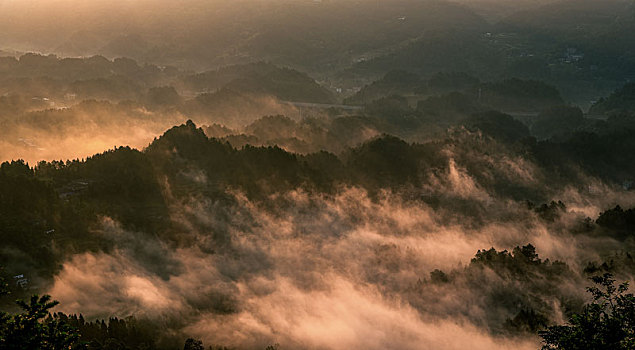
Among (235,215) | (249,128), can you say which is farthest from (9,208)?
(249,128)

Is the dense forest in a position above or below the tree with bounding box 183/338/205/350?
above

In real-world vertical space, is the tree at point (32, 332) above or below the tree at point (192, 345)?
above

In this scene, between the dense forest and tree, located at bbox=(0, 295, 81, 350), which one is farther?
the dense forest

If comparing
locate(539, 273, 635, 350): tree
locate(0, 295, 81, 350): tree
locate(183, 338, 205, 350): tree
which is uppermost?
locate(0, 295, 81, 350): tree

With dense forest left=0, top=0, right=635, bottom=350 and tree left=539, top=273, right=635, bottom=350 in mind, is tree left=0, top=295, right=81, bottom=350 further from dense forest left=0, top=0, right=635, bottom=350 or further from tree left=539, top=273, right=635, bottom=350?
tree left=539, top=273, right=635, bottom=350

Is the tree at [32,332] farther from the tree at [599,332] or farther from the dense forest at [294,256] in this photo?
the tree at [599,332]

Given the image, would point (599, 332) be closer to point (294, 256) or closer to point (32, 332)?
point (32, 332)

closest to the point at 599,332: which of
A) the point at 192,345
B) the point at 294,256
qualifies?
the point at 192,345

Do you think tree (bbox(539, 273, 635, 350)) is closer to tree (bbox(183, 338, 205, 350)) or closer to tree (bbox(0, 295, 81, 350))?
tree (bbox(0, 295, 81, 350))

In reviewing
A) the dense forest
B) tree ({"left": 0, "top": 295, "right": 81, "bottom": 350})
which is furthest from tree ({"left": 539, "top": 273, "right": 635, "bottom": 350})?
tree ({"left": 0, "top": 295, "right": 81, "bottom": 350})

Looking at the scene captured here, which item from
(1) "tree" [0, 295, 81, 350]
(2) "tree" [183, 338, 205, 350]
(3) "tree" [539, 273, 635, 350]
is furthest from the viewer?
(2) "tree" [183, 338, 205, 350]

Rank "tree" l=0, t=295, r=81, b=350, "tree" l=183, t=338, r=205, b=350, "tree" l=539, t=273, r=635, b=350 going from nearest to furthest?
1. "tree" l=0, t=295, r=81, b=350
2. "tree" l=539, t=273, r=635, b=350
3. "tree" l=183, t=338, r=205, b=350

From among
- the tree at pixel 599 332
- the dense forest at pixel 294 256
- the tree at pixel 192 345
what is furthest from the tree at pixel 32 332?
the tree at pixel 599 332
